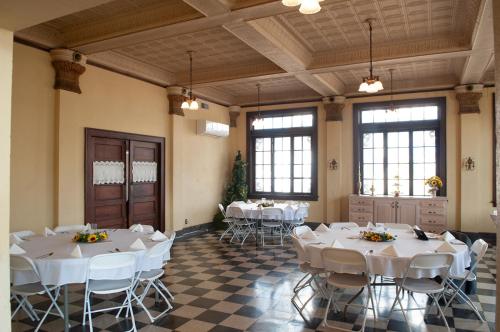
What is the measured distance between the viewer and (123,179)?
292 inches

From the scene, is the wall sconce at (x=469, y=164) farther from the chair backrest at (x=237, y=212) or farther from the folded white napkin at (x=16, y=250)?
the folded white napkin at (x=16, y=250)

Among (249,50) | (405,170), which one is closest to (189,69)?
(249,50)

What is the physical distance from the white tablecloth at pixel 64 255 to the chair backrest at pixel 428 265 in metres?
2.65

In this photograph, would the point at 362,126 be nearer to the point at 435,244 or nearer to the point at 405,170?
the point at 405,170

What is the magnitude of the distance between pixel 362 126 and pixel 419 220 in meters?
2.72

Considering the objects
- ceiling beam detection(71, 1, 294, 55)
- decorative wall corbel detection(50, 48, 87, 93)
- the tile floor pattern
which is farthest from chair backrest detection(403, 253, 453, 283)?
decorative wall corbel detection(50, 48, 87, 93)

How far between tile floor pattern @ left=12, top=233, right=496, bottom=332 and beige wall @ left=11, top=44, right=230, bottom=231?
1534 mm

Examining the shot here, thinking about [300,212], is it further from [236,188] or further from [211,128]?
[211,128]

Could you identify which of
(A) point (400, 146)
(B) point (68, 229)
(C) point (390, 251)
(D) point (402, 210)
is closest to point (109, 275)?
(B) point (68, 229)

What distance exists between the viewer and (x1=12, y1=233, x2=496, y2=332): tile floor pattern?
154 inches

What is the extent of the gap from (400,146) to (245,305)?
658 centimetres

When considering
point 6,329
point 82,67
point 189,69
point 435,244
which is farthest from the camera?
point 189,69

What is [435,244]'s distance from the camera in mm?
4297

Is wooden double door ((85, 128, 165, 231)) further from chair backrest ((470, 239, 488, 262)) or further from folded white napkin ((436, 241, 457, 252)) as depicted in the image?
chair backrest ((470, 239, 488, 262))
